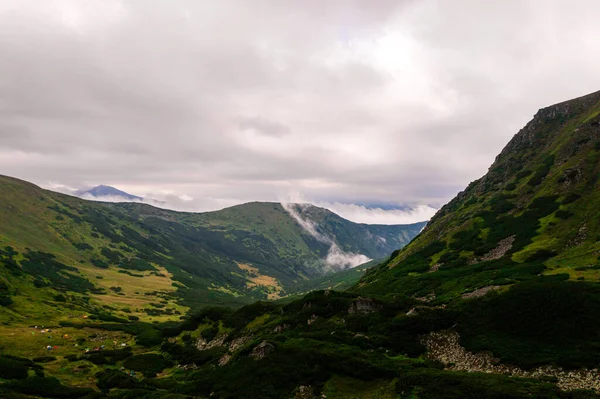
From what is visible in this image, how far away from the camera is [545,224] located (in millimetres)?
96875

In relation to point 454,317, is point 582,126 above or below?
above

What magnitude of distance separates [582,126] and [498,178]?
3948cm

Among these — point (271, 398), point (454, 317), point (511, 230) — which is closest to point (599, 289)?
point (454, 317)

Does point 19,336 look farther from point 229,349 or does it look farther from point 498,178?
point 498,178

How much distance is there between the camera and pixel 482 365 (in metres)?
42.3

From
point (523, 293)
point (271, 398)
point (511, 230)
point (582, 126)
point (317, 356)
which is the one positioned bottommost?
point (271, 398)

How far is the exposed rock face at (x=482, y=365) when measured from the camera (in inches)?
1326

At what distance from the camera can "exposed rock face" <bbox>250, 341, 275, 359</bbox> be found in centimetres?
5159

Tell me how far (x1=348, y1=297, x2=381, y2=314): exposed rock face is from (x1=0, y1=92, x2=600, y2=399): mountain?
0.73 feet

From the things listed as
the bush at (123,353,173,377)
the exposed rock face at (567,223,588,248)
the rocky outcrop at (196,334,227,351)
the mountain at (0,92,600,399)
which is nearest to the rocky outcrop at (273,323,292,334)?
the mountain at (0,92,600,399)

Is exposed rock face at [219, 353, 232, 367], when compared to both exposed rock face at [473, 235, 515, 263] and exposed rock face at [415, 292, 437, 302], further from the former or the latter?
exposed rock face at [473, 235, 515, 263]

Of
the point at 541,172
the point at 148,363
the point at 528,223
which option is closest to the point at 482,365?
the point at 148,363

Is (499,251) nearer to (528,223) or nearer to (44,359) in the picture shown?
(528,223)

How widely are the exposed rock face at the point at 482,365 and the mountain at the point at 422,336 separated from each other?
0.18 metres
